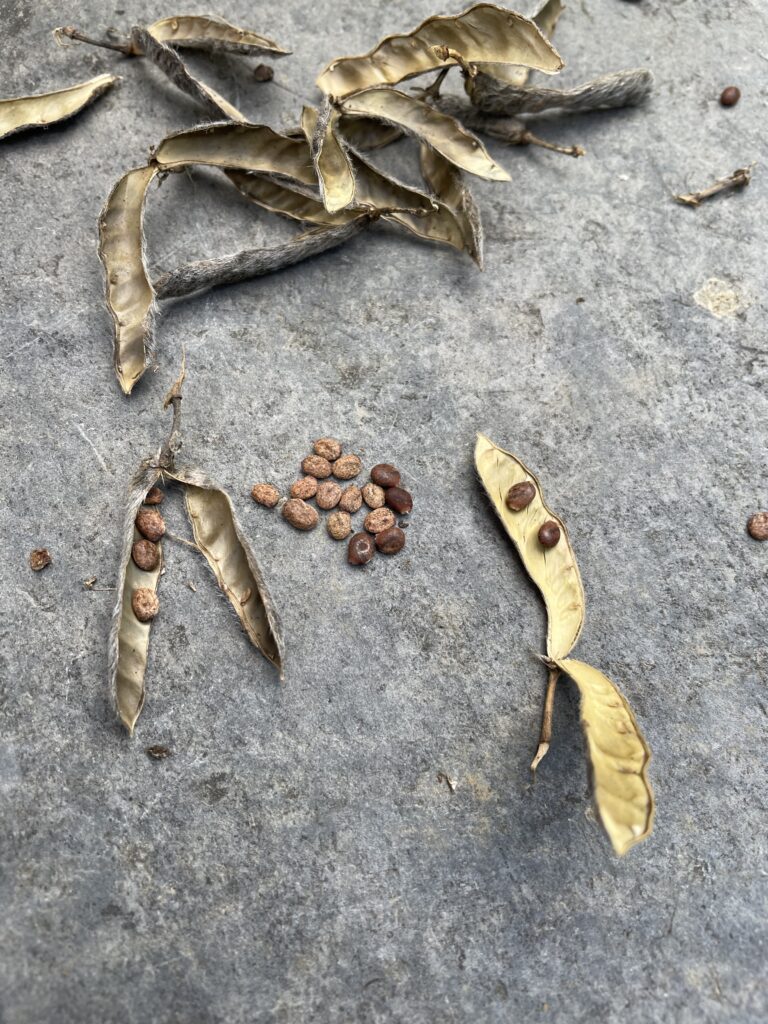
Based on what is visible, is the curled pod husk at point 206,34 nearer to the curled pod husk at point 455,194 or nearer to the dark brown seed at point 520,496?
the curled pod husk at point 455,194

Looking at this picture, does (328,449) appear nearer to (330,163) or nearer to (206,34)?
(330,163)

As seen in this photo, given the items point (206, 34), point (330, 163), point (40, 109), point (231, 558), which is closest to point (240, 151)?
point (330, 163)

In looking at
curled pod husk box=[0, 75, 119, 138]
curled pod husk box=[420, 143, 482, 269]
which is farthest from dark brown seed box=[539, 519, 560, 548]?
curled pod husk box=[0, 75, 119, 138]

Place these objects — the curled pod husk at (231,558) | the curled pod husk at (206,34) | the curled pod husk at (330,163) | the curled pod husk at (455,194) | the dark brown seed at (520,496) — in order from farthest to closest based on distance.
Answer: the curled pod husk at (206,34)
the curled pod husk at (455,194)
the curled pod husk at (330,163)
the dark brown seed at (520,496)
the curled pod husk at (231,558)

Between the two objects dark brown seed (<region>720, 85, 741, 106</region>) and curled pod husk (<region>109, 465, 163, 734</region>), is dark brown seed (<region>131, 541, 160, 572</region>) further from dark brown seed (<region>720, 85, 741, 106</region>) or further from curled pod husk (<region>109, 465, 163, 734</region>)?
dark brown seed (<region>720, 85, 741, 106</region>)

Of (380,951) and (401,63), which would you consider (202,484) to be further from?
(401,63)

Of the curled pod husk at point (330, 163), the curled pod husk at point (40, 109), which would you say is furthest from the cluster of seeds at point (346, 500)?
the curled pod husk at point (40, 109)

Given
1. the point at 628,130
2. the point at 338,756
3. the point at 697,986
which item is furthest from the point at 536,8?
the point at 697,986
